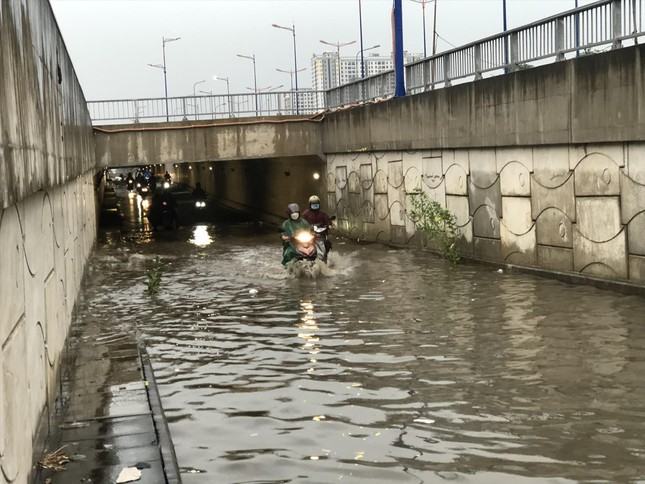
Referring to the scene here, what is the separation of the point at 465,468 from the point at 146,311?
8.81m

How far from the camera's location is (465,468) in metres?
6.08

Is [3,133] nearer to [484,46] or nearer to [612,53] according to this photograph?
Result: [612,53]

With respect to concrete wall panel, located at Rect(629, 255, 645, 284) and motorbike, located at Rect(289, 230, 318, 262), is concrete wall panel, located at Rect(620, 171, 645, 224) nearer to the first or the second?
concrete wall panel, located at Rect(629, 255, 645, 284)

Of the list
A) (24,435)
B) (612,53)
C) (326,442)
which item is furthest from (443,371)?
(612,53)

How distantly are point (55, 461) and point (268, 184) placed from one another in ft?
106

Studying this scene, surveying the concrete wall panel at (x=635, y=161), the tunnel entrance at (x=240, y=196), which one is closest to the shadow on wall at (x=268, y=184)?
the tunnel entrance at (x=240, y=196)

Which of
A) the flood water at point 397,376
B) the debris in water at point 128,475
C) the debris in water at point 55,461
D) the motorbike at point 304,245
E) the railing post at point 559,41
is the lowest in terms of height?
the flood water at point 397,376

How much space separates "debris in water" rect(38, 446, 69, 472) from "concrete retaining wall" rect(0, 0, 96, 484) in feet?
0.72

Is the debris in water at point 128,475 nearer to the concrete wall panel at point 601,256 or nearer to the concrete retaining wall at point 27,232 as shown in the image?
the concrete retaining wall at point 27,232

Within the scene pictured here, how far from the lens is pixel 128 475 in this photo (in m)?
5.51

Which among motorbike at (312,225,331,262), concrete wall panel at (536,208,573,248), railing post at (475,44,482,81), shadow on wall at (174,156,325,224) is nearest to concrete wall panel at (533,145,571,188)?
concrete wall panel at (536,208,573,248)

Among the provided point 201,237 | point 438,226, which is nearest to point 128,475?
point 438,226

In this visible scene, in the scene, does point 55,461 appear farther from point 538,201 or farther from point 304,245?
point 538,201

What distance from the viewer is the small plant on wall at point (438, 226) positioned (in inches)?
759
